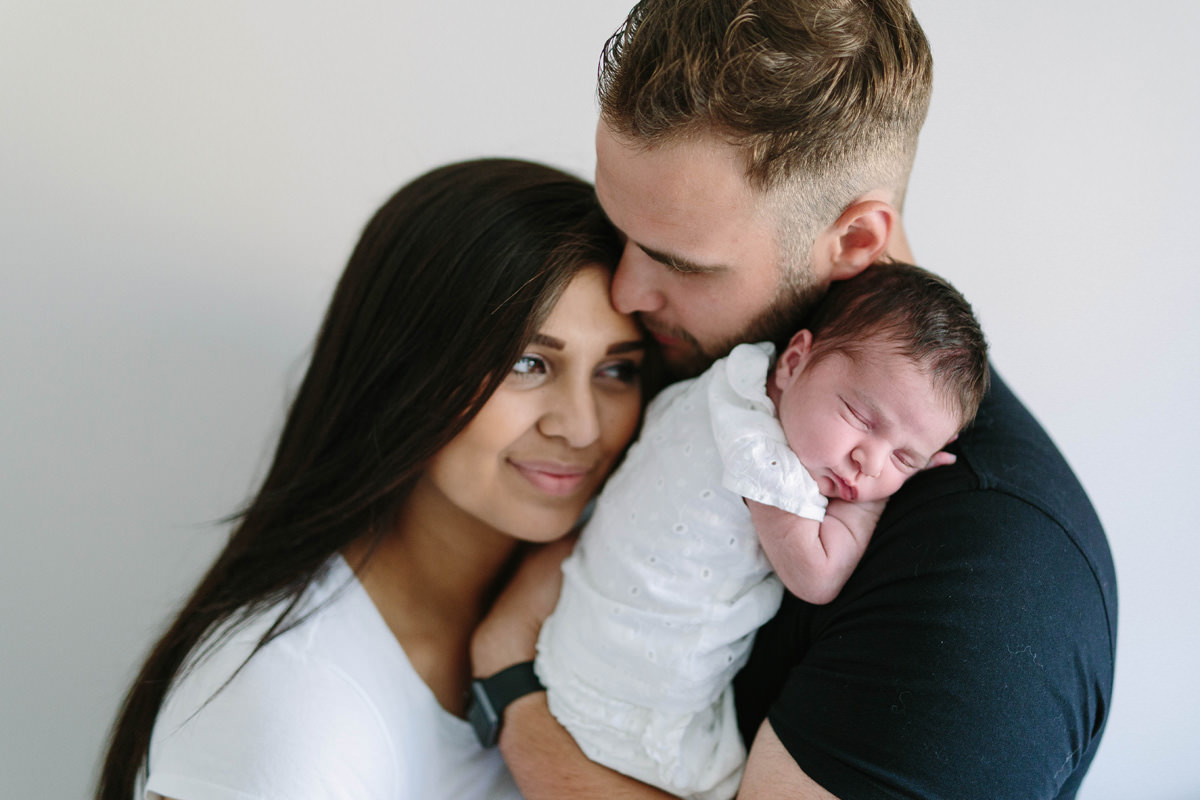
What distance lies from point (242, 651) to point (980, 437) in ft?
4.19

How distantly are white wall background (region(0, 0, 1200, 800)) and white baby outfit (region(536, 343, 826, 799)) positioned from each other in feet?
3.24

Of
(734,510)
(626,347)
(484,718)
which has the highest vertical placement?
(626,347)

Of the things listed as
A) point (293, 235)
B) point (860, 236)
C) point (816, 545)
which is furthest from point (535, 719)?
point (293, 235)

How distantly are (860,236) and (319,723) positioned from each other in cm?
123

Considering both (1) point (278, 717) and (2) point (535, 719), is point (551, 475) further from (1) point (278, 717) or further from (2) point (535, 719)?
(1) point (278, 717)

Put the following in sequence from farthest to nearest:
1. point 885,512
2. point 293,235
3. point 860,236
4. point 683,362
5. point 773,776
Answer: point 293,235 → point 683,362 → point 860,236 → point 885,512 → point 773,776

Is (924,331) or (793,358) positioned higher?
(924,331)

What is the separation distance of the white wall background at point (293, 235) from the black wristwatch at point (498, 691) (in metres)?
0.91

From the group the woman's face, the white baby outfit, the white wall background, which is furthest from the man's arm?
the white wall background

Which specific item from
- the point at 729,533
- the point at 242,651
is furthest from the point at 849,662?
the point at 242,651

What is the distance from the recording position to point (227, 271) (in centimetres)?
193

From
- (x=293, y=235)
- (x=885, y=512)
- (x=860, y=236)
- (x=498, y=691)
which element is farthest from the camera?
(x=293, y=235)

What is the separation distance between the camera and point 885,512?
4.11ft

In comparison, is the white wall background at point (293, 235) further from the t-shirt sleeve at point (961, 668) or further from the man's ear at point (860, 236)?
the t-shirt sleeve at point (961, 668)
